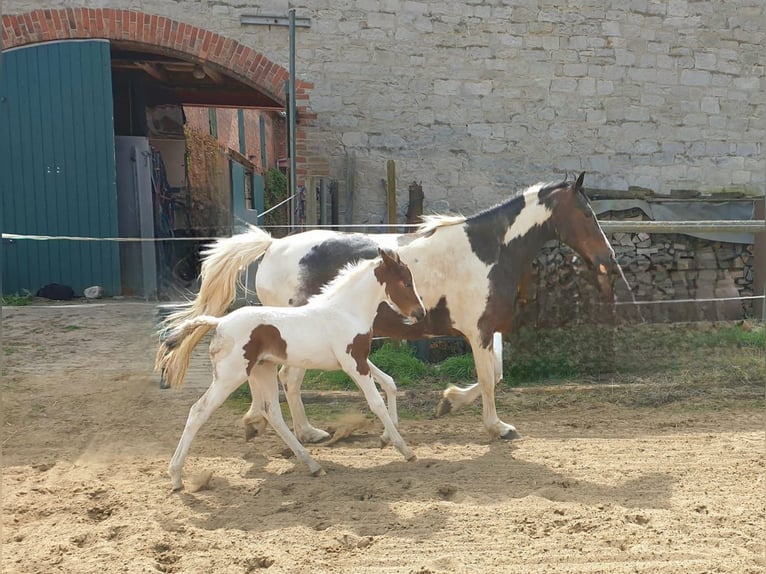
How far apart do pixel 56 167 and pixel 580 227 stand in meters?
7.37

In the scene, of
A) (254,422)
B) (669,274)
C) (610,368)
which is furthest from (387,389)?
(669,274)

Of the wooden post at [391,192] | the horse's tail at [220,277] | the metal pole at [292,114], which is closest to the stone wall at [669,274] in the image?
the wooden post at [391,192]

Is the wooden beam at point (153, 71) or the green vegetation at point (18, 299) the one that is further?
the wooden beam at point (153, 71)

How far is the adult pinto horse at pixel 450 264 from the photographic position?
5344 millimetres

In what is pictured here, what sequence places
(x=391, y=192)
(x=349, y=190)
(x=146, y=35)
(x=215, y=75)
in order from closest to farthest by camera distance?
Result: (x=391, y=192) → (x=146, y=35) → (x=349, y=190) → (x=215, y=75)

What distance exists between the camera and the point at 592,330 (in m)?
7.39

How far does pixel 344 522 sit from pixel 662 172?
8013 mm

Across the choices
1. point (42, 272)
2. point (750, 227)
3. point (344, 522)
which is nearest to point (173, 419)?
point (344, 522)

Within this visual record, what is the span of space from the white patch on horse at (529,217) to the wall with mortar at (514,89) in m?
3.64

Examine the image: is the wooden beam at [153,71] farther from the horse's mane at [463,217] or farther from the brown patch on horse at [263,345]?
the brown patch on horse at [263,345]

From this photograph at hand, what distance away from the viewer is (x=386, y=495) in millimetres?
4141

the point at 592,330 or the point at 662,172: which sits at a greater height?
the point at 662,172

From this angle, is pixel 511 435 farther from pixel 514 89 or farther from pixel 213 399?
pixel 514 89

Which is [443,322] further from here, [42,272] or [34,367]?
[42,272]
